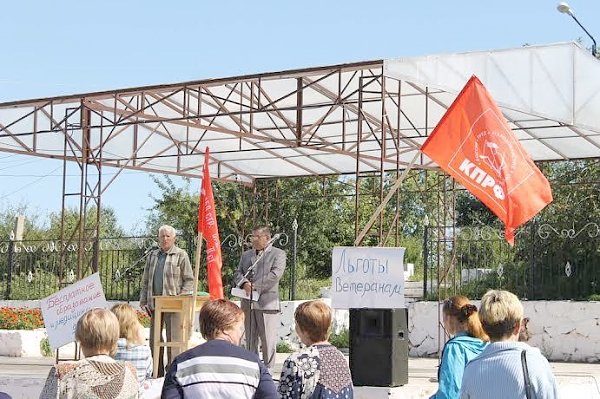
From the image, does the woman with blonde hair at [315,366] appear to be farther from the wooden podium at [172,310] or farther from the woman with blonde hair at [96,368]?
the wooden podium at [172,310]

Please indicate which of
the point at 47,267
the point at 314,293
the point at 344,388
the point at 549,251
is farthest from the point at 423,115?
the point at 344,388

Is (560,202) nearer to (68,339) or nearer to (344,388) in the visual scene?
(68,339)

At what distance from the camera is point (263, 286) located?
1106 cm

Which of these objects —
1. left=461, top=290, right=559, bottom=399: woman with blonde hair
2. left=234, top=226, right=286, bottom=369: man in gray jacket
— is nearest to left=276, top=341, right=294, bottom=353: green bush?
left=234, top=226, right=286, bottom=369: man in gray jacket

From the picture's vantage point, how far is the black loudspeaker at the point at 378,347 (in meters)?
9.48

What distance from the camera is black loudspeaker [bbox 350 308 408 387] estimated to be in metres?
9.48

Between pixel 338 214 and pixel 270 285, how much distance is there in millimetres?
18362

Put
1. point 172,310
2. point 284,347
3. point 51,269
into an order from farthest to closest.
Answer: point 51,269 < point 284,347 < point 172,310

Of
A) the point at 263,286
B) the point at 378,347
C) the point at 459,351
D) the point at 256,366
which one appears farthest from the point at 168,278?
the point at 256,366

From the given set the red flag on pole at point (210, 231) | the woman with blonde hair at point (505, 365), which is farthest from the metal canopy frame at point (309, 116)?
the woman with blonde hair at point (505, 365)

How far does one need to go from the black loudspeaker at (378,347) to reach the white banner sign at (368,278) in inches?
23.9

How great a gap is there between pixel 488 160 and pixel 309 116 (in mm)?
8172

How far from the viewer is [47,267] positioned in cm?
2136

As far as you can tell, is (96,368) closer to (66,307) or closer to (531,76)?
(66,307)
